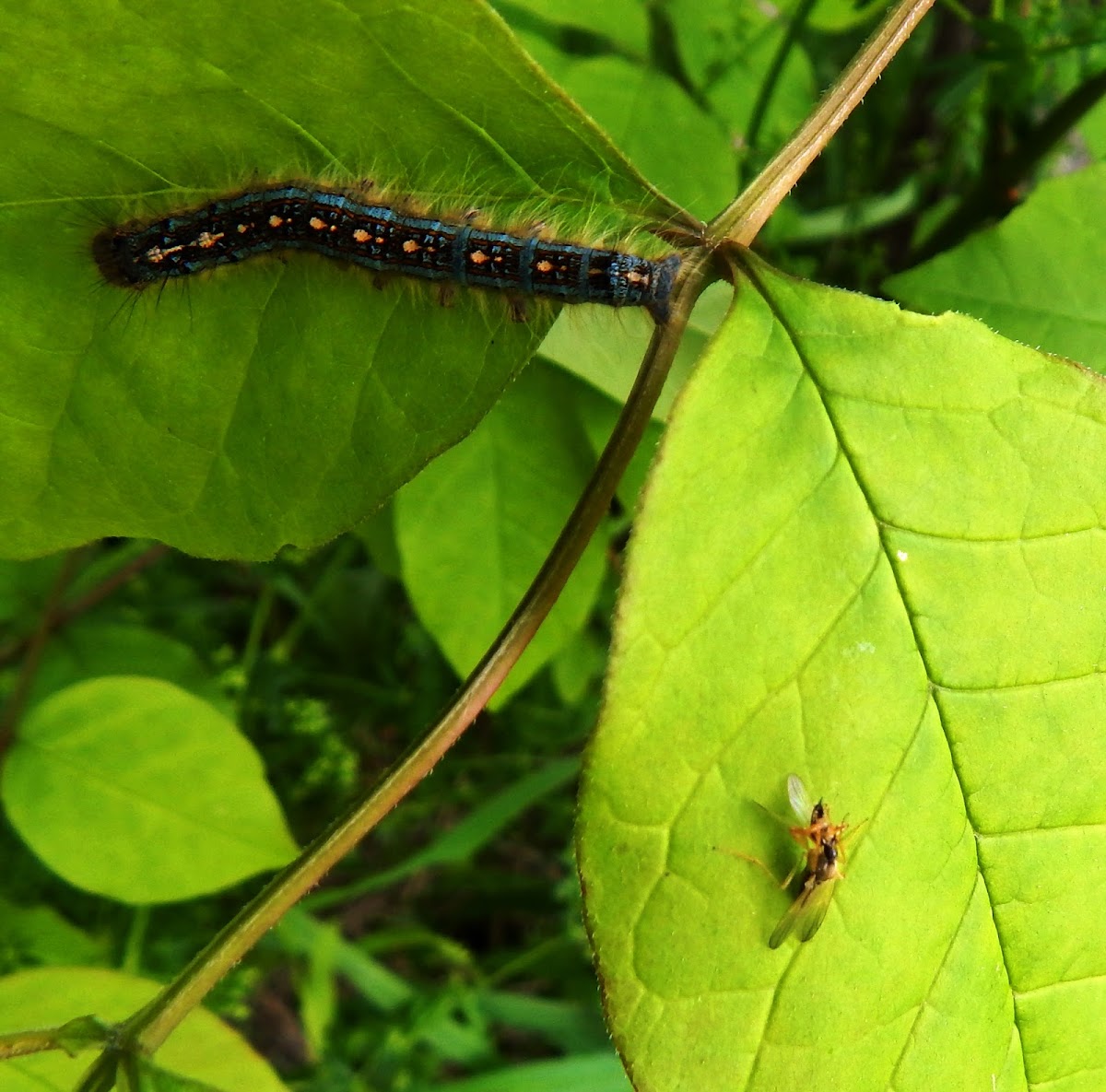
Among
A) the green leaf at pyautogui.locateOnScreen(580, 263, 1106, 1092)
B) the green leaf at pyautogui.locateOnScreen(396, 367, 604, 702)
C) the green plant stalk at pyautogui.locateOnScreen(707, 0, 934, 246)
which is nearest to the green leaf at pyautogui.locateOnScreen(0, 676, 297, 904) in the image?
the green leaf at pyautogui.locateOnScreen(396, 367, 604, 702)

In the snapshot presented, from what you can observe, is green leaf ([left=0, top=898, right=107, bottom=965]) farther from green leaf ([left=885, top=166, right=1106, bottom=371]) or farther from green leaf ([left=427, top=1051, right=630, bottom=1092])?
green leaf ([left=885, top=166, right=1106, bottom=371])

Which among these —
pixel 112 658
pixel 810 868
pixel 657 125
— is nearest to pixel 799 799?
pixel 810 868

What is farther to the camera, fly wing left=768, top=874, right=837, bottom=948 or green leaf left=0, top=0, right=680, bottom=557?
green leaf left=0, top=0, right=680, bottom=557

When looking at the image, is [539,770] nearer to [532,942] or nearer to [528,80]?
[532,942]

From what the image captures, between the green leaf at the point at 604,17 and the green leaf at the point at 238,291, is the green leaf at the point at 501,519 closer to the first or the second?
the green leaf at the point at 238,291

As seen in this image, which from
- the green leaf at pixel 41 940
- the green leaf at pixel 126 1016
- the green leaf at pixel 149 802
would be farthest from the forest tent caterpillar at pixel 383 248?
the green leaf at pixel 41 940

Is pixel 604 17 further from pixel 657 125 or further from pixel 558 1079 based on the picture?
pixel 558 1079
